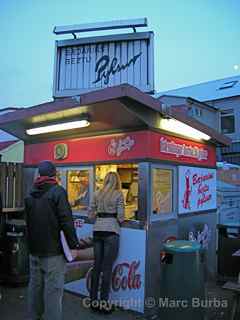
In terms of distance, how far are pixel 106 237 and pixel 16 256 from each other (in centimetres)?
185

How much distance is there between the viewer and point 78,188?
5.92m

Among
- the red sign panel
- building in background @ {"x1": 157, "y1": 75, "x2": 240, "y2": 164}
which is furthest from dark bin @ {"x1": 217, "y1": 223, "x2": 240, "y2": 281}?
building in background @ {"x1": 157, "y1": 75, "x2": 240, "y2": 164}

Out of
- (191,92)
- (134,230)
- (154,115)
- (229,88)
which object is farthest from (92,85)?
(191,92)

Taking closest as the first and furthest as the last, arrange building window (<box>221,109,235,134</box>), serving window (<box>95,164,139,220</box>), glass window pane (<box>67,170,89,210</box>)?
1. serving window (<box>95,164,139,220</box>)
2. glass window pane (<box>67,170,89,210</box>)
3. building window (<box>221,109,235,134</box>)

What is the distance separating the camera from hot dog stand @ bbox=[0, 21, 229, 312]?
4.73m

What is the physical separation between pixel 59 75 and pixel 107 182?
115 inches

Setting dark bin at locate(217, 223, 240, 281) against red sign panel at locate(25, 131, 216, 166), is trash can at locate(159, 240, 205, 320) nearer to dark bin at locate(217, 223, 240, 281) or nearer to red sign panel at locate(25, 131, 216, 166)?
red sign panel at locate(25, 131, 216, 166)

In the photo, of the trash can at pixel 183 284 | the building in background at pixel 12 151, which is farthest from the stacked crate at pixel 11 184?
the building in background at pixel 12 151

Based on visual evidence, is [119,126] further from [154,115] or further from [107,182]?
[107,182]

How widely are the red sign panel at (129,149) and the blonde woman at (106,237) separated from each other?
1.68 ft

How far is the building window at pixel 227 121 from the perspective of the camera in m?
21.2

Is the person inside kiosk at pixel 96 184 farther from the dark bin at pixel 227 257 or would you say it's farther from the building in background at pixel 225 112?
the building in background at pixel 225 112

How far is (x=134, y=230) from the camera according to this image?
4.82 meters

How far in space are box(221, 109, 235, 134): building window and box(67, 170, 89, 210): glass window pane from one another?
16967 millimetres
